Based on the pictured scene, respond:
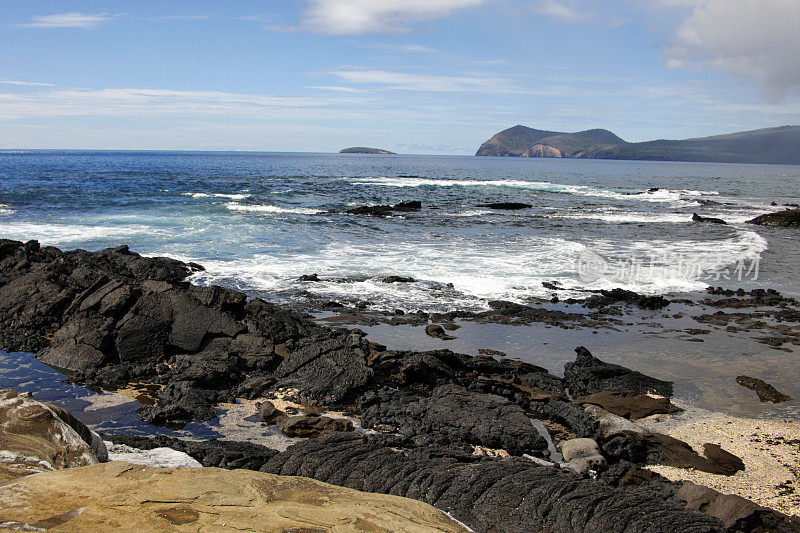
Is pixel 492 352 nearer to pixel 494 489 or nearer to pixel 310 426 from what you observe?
pixel 310 426

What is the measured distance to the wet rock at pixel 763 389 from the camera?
7.71m

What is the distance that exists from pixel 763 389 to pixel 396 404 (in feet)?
18.0

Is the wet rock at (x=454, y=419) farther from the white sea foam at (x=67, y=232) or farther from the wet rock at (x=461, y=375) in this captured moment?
the white sea foam at (x=67, y=232)

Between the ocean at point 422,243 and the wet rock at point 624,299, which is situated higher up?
the ocean at point 422,243

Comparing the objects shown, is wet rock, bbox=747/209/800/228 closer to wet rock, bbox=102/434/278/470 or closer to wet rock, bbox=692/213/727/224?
wet rock, bbox=692/213/727/224

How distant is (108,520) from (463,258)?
51.1 feet

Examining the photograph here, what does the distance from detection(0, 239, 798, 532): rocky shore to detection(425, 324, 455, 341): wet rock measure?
1.45 meters

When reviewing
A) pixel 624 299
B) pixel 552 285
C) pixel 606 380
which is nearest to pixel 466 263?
pixel 552 285

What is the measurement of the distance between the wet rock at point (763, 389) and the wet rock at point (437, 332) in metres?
4.74

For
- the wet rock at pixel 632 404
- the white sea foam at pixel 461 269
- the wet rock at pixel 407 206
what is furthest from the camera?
the wet rock at pixel 407 206

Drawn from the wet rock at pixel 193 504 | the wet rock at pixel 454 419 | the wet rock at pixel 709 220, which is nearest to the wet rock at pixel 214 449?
the wet rock at pixel 454 419

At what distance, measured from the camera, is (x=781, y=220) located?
98.2 ft

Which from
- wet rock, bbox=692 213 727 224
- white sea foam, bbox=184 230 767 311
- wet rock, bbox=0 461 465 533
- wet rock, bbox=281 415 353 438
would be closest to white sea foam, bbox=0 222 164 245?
white sea foam, bbox=184 230 767 311

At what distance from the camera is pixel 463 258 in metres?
18.2
